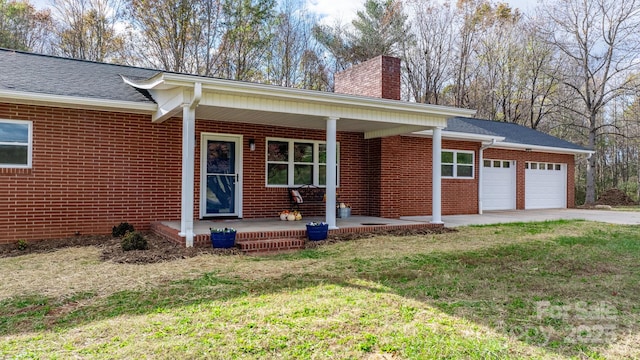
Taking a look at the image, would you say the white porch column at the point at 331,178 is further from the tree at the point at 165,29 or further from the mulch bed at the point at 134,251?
the tree at the point at 165,29

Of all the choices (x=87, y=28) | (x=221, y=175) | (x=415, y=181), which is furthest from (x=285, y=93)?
(x=87, y=28)

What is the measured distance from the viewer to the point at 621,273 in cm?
573

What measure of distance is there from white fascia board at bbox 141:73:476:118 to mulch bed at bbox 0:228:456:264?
2.55m

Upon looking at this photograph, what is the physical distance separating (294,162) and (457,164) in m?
5.46

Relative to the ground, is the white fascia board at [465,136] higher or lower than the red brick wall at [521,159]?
higher

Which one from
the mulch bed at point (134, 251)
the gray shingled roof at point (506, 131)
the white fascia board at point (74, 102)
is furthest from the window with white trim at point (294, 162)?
the gray shingled roof at point (506, 131)

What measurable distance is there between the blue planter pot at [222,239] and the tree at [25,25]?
16266mm

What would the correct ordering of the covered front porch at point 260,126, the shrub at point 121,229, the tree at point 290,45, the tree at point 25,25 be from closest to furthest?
the covered front porch at point 260,126
the shrub at point 121,229
the tree at point 25,25
the tree at point 290,45

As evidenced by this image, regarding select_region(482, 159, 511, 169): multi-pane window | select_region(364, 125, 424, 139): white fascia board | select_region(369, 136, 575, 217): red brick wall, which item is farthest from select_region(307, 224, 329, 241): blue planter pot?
select_region(482, 159, 511, 169): multi-pane window

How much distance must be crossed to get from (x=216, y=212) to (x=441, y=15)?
64.2 feet

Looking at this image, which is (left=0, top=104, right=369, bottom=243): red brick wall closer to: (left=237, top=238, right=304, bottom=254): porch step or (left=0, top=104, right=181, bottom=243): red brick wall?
(left=0, top=104, right=181, bottom=243): red brick wall

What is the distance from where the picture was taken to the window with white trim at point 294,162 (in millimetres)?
9938

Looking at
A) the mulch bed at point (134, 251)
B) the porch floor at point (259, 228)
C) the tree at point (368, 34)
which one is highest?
the tree at point (368, 34)

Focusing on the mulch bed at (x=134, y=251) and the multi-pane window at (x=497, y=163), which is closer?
the mulch bed at (x=134, y=251)
